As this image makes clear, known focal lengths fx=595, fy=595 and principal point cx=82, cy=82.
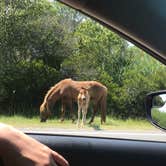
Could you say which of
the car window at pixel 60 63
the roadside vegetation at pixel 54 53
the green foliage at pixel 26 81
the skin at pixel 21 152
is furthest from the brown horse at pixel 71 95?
the skin at pixel 21 152

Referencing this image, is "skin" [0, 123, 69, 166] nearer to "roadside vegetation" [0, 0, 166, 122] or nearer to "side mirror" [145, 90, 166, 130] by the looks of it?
"side mirror" [145, 90, 166, 130]

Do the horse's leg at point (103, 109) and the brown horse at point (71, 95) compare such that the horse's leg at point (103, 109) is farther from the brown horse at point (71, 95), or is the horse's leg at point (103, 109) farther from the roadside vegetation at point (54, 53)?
the roadside vegetation at point (54, 53)

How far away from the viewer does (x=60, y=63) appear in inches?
567

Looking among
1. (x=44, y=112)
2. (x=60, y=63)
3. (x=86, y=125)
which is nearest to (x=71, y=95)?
(x=44, y=112)

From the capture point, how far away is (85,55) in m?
15.2

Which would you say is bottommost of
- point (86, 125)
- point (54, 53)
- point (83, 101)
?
point (86, 125)

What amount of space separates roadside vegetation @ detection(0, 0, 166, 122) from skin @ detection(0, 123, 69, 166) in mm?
11179

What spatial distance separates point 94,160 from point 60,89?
8.91 meters

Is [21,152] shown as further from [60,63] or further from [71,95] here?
[60,63]

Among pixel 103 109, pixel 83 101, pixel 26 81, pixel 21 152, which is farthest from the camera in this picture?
pixel 26 81

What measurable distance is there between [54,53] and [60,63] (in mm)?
1052

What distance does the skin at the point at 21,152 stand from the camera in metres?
0.76

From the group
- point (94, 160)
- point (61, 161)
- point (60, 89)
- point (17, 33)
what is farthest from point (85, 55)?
point (61, 161)

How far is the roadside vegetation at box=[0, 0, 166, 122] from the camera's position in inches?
517
